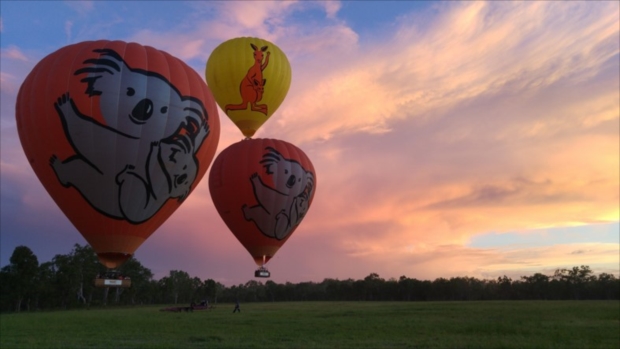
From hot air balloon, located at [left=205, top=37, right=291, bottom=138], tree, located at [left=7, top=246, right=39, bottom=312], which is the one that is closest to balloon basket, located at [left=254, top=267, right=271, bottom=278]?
hot air balloon, located at [left=205, top=37, right=291, bottom=138]

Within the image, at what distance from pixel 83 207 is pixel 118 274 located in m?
2.13

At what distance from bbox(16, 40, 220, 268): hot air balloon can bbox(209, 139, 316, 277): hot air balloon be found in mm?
7351

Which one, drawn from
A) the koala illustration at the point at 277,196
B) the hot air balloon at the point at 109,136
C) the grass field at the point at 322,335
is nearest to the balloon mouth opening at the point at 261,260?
the koala illustration at the point at 277,196

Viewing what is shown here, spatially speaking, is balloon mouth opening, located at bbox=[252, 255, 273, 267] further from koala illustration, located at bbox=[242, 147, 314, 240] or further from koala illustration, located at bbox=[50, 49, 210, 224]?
koala illustration, located at bbox=[50, 49, 210, 224]

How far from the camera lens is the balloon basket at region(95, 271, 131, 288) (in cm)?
1429

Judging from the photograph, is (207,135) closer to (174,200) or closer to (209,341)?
(174,200)

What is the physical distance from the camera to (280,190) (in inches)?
909

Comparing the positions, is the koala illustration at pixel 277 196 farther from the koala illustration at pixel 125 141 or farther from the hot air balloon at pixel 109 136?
the koala illustration at pixel 125 141

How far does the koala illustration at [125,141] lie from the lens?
14305 mm

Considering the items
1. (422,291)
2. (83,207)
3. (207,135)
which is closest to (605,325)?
(207,135)

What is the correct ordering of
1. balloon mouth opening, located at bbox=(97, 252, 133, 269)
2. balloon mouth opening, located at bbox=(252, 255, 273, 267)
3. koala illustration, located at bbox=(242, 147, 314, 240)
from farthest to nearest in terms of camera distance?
balloon mouth opening, located at bbox=(252, 255, 273, 267) < koala illustration, located at bbox=(242, 147, 314, 240) < balloon mouth opening, located at bbox=(97, 252, 133, 269)

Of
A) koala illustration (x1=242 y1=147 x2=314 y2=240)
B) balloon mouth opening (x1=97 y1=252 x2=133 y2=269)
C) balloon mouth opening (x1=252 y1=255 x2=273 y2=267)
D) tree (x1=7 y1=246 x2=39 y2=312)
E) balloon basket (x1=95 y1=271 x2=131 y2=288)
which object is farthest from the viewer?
tree (x1=7 y1=246 x2=39 y2=312)

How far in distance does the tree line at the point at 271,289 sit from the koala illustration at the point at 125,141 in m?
82.6

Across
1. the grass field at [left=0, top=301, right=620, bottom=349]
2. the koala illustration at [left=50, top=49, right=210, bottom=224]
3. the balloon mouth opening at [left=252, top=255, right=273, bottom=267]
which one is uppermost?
the koala illustration at [left=50, top=49, right=210, bottom=224]
